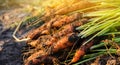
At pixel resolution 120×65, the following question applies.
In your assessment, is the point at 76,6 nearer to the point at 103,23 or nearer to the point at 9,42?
the point at 103,23

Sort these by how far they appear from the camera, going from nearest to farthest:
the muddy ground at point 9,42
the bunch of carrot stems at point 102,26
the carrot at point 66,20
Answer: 1. the bunch of carrot stems at point 102,26
2. the carrot at point 66,20
3. the muddy ground at point 9,42

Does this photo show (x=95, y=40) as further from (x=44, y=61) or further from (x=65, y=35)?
(x=44, y=61)

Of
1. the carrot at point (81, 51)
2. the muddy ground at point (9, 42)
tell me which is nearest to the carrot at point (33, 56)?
the muddy ground at point (9, 42)

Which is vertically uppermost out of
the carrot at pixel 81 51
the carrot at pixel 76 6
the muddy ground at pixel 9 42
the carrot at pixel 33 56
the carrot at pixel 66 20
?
the carrot at pixel 76 6

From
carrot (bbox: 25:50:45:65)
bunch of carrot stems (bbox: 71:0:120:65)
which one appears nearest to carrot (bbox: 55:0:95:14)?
bunch of carrot stems (bbox: 71:0:120:65)

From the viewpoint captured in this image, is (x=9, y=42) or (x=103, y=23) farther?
(x=9, y=42)

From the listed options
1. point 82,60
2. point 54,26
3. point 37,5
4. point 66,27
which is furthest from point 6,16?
point 82,60

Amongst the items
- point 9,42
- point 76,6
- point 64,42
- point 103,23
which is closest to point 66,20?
point 76,6

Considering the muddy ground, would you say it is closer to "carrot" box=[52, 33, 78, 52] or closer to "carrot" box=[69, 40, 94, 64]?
"carrot" box=[52, 33, 78, 52]

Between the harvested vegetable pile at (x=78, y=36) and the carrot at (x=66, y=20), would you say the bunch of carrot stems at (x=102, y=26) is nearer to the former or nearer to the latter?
the harvested vegetable pile at (x=78, y=36)

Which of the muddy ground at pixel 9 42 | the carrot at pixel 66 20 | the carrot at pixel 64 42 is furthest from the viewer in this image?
the muddy ground at pixel 9 42
